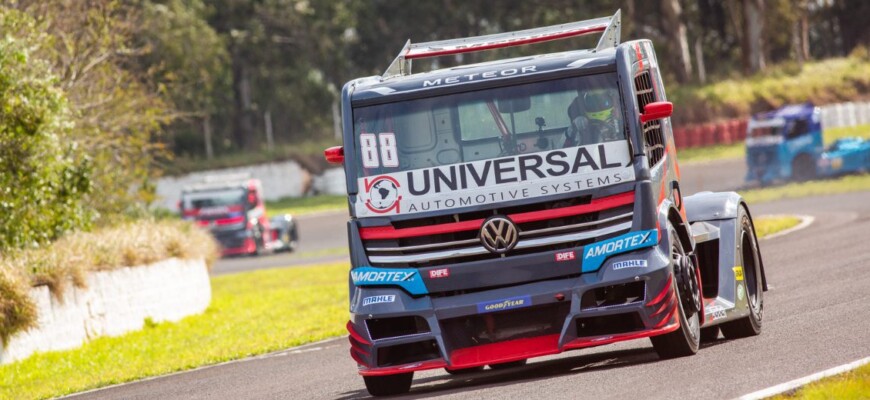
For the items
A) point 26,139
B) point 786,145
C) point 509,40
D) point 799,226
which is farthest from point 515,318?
point 786,145

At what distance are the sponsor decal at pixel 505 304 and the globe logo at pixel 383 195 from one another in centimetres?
95

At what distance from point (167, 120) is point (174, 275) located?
25.6 feet

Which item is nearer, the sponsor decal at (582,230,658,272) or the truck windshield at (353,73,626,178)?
the sponsor decal at (582,230,658,272)

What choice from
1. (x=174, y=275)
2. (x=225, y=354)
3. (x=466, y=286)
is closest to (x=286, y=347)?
(x=225, y=354)

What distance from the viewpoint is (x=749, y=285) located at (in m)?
12.2

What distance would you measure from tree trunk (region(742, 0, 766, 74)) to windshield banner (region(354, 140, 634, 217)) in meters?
54.5

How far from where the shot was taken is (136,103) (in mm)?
28844

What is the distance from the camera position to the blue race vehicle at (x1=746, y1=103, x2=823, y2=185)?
4009 cm

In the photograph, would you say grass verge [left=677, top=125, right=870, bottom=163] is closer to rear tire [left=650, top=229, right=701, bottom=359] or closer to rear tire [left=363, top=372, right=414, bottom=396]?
rear tire [left=650, top=229, right=701, bottom=359]

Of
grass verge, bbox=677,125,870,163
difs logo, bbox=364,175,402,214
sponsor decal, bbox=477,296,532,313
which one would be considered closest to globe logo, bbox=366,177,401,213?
difs logo, bbox=364,175,402,214

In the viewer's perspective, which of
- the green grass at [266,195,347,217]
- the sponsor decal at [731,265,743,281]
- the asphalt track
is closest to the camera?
the asphalt track

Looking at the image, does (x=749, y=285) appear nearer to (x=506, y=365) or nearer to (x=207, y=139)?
(x=506, y=365)

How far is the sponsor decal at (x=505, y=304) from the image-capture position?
971 cm

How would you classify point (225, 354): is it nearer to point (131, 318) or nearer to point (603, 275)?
point (131, 318)
